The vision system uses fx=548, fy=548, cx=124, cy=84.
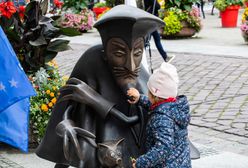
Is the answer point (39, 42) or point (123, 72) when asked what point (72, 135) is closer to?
point (123, 72)

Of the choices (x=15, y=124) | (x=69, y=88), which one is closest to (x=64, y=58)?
(x=15, y=124)

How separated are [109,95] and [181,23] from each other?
539 inches

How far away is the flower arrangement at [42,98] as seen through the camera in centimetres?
623

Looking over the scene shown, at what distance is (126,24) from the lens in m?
3.41

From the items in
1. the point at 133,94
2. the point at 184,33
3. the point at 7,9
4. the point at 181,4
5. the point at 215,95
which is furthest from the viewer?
the point at 181,4

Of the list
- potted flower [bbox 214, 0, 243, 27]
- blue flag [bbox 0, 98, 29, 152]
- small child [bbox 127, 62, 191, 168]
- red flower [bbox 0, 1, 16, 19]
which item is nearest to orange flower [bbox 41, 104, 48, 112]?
red flower [bbox 0, 1, 16, 19]

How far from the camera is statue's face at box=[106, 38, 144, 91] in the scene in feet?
11.4

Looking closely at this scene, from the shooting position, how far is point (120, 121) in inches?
137

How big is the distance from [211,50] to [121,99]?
10.4m

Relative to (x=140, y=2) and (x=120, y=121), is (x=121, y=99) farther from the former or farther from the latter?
(x=140, y=2)

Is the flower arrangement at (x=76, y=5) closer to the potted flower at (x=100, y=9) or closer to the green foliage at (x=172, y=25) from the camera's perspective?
the potted flower at (x=100, y=9)

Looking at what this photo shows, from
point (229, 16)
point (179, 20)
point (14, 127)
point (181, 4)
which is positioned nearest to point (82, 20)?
point (181, 4)

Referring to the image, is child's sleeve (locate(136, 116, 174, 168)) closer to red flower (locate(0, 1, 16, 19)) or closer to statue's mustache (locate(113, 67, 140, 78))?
statue's mustache (locate(113, 67, 140, 78))

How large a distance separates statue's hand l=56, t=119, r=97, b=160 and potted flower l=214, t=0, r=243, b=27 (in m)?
17.3
